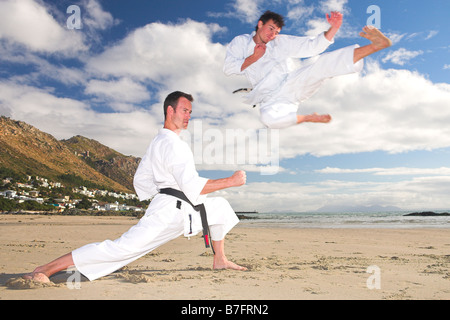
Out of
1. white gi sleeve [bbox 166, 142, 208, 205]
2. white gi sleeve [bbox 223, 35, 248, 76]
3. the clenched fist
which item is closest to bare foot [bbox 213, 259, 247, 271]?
white gi sleeve [bbox 166, 142, 208, 205]

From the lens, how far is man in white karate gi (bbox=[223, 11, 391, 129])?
3295 millimetres

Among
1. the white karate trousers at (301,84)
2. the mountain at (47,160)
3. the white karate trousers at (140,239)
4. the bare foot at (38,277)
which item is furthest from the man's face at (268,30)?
the mountain at (47,160)

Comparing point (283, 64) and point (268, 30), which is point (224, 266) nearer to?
point (283, 64)

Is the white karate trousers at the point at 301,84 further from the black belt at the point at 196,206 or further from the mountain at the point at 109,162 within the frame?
the mountain at the point at 109,162

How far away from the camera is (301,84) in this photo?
11.7 ft

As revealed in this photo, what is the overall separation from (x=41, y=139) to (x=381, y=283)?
13441 cm

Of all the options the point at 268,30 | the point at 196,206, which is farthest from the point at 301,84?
the point at 196,206

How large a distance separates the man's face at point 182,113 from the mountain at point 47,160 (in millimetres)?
89310

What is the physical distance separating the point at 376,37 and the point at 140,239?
9.95 ft

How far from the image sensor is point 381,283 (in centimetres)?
360

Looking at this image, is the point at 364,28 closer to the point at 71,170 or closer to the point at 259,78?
the point at 259,78

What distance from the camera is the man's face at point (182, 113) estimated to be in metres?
3.93

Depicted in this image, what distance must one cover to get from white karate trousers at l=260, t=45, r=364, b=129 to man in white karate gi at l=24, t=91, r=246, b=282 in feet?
2.22

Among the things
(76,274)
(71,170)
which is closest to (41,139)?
(71,170)
